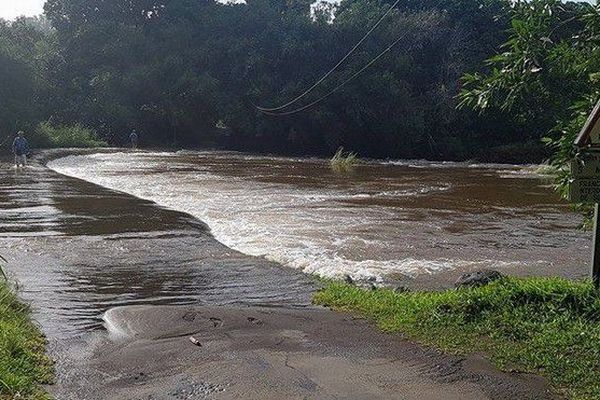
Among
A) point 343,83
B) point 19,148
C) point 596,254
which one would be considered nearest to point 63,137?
point 19,148

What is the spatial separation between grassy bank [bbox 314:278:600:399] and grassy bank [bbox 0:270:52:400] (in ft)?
9.98

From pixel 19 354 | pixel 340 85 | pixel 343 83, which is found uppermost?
pixel 343 83

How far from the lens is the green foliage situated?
116ft

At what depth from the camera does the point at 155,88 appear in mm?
45406

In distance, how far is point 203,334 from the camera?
6.07 meters

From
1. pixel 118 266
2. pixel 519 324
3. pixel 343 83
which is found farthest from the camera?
pixel 343 83

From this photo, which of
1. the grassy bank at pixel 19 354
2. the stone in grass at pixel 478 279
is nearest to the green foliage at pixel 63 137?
the grassy bank at pixel 19 354

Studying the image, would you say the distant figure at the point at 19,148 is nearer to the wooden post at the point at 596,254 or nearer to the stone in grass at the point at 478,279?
the stone in grass at the point at 478,279

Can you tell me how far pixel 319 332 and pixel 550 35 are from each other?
3.40 m

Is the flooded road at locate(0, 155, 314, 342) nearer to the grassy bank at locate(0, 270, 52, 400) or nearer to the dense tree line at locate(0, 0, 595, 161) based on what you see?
the grassy bank at locate(0, 270, 52, 400)

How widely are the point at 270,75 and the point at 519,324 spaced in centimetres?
4089

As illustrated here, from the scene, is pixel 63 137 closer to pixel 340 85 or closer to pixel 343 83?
pixel 340 85

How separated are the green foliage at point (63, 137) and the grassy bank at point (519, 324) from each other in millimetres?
32289

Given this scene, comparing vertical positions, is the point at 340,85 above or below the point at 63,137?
above
